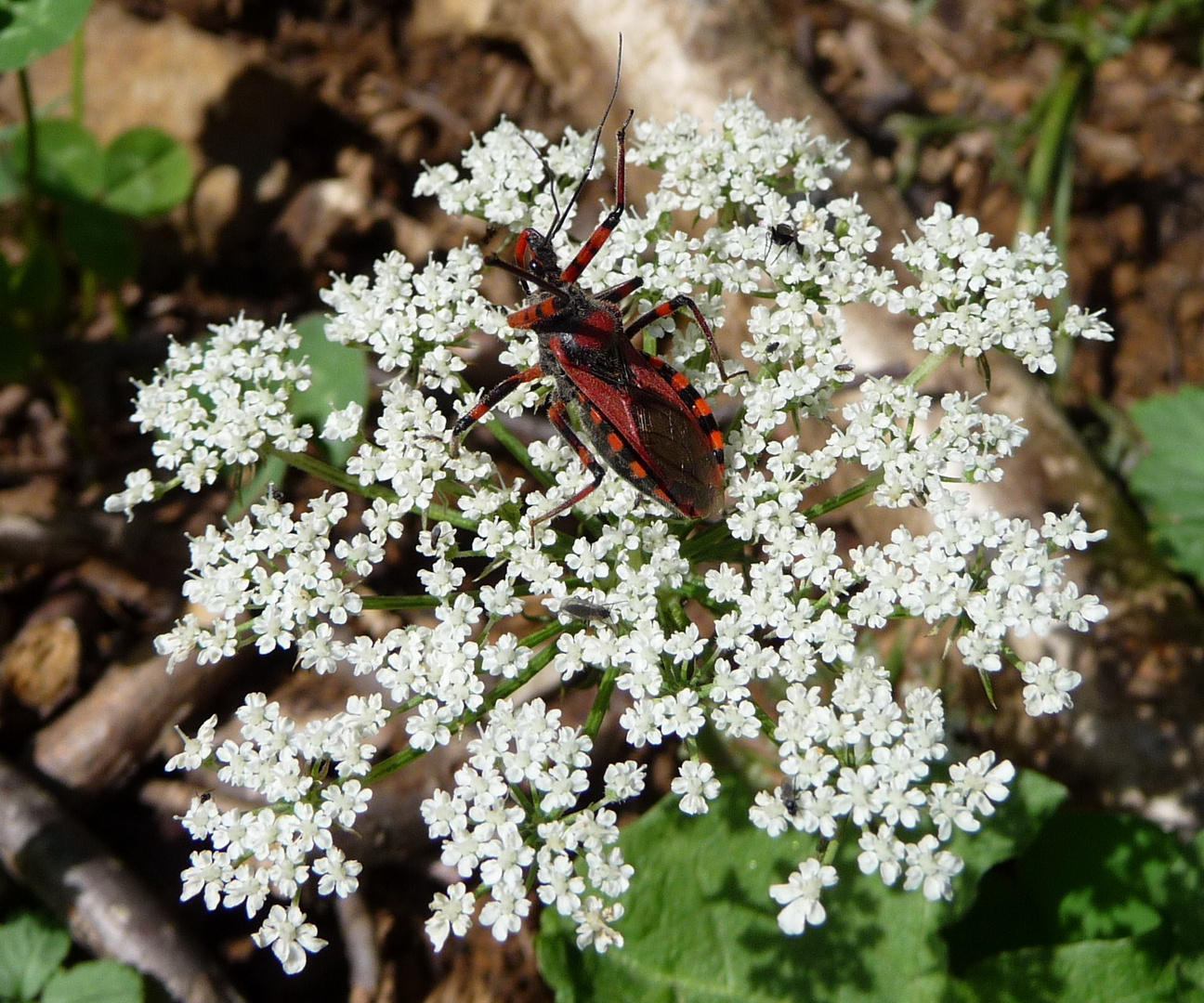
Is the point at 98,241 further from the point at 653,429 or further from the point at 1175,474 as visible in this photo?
the point at 1175,474

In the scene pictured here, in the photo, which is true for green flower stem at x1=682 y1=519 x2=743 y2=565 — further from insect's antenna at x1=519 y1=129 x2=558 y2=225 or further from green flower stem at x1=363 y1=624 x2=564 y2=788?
insect's antenna at x1=519 y1=129 x2=558 y2=225

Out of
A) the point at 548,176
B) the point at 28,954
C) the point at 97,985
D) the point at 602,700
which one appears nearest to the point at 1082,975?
the point at 602,700

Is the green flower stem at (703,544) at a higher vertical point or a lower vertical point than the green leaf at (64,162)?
lower

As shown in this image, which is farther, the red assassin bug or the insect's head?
the insect's head

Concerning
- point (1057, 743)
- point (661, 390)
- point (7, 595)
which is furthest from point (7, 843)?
point (1057, 743)

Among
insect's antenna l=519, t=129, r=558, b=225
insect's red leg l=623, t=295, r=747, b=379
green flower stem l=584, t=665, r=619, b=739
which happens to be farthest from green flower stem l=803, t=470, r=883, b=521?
insect's antenna l=519, t=129, r=558, b=225

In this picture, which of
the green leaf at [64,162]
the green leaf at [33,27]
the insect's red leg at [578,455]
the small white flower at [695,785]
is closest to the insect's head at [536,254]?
the insect's red leg at [578,455]

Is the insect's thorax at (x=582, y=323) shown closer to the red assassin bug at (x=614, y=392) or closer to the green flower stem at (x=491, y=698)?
the red assassin bug at (x=614, y=392)
